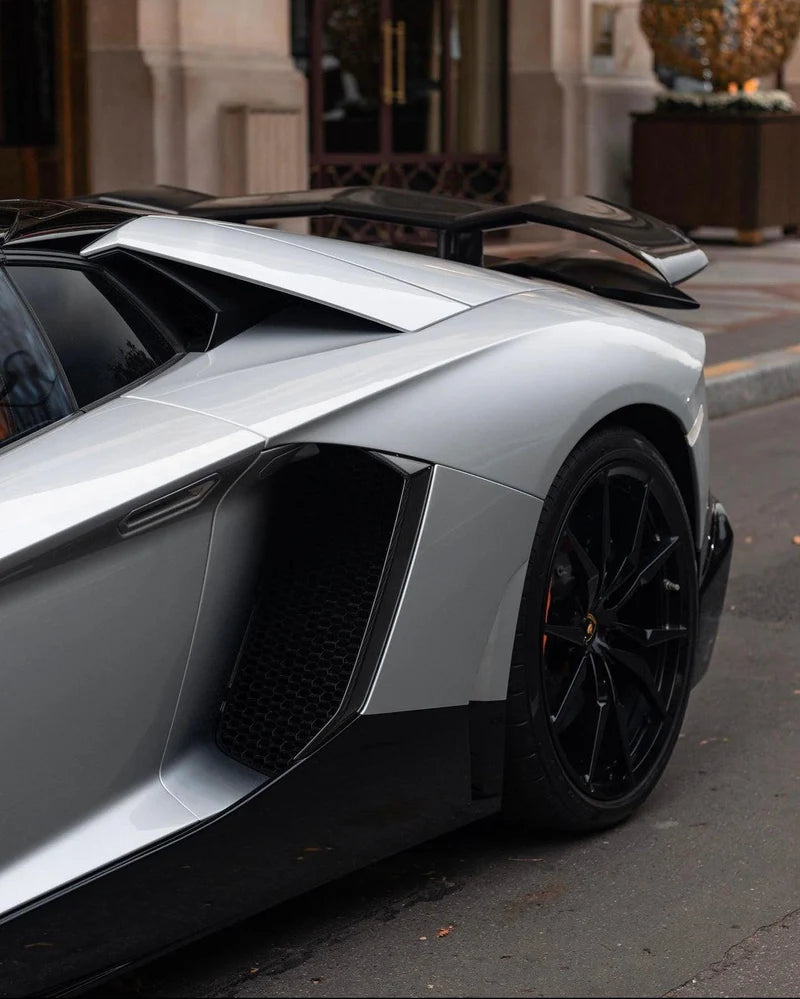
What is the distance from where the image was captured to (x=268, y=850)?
2.47 meters

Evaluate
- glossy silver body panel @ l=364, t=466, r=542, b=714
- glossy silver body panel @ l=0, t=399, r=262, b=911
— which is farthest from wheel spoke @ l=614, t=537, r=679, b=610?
glossy silver body panel @ l=0, t=399, r=262, b=911

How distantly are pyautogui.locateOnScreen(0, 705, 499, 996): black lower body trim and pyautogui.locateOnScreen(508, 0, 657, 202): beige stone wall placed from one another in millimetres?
12453

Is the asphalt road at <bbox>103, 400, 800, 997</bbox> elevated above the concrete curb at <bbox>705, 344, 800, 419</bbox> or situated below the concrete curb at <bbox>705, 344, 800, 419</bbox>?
above

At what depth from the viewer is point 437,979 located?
2.58 meters

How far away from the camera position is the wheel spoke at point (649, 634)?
3.19 meters

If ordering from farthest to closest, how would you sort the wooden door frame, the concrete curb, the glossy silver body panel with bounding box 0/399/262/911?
the wooden door frame, the concrete curb, the glossy silver body panel with bounding box 0/399/262/911

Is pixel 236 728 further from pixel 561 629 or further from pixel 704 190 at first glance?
pixel 704 190

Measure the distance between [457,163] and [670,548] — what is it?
12167 millimetres

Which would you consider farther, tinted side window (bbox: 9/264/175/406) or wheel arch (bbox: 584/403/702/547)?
wheel arch (bbox: 584/403/702/547)

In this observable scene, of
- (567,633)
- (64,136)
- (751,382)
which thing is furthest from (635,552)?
(64,136)

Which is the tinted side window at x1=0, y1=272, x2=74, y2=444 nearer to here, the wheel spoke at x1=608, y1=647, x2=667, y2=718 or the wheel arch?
the wheel arch

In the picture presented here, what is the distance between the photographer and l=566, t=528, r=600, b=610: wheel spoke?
299cm

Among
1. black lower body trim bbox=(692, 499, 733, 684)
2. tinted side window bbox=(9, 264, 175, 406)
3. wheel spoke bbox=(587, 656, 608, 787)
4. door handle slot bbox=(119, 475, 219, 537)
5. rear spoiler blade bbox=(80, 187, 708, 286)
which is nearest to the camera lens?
door handle slot bbox=(119, 475, 219, 537)

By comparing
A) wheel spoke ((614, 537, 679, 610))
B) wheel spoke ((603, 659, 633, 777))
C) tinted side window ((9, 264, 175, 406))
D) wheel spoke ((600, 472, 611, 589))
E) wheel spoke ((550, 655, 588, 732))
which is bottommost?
wheel spoke ((603, 659, 633, 777))
